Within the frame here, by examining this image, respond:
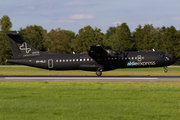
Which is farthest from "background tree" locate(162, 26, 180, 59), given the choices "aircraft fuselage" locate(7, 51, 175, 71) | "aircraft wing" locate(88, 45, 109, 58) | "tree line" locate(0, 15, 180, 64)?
"aircraft wing" locate(88, 45, 109, 58)

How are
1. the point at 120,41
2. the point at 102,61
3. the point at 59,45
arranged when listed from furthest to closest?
the point at 59,45, the point at 120,41, the point at 102,61

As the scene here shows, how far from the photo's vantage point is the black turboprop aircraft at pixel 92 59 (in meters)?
32.0

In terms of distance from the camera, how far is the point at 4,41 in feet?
306

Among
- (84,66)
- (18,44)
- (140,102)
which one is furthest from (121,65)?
(140,102)

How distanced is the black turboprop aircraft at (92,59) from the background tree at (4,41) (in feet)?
187

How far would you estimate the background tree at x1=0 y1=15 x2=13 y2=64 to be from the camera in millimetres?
89750

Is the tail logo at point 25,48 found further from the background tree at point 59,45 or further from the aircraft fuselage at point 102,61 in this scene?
the background tree at point 59,45

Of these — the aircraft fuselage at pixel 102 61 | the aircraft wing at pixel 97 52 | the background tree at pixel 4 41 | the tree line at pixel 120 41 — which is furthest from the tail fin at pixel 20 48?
the background tree at pixel 4 41

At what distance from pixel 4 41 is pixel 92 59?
230 feet

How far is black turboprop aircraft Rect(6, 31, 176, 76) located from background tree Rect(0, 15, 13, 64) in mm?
57019

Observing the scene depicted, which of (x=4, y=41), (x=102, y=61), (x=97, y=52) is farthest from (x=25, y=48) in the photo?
(x=4, y=41)

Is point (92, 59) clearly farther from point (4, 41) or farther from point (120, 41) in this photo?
point (4, 41)

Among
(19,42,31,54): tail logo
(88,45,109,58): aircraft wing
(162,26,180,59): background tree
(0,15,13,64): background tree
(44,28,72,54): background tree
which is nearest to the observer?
(88,45,109,58): aircraft wing

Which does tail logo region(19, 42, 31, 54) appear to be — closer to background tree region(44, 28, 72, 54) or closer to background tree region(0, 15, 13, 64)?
background tree region(44, 28, 72, 54)
